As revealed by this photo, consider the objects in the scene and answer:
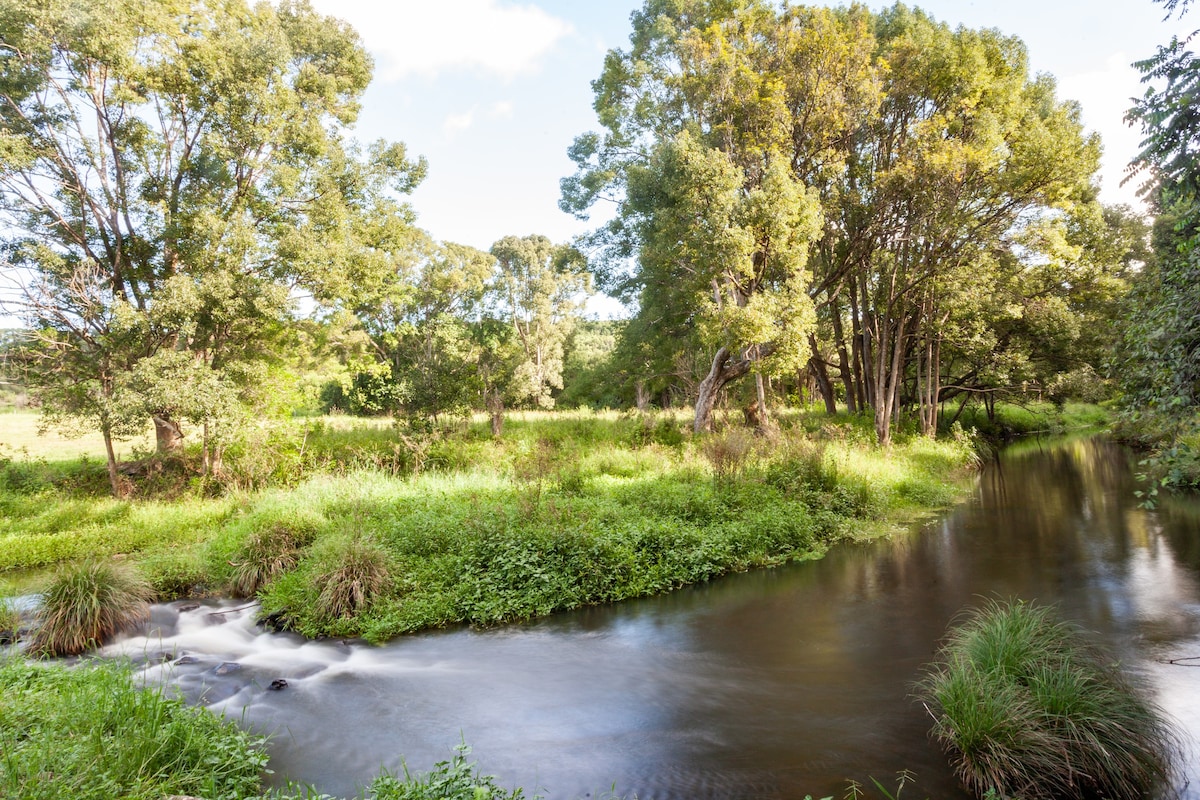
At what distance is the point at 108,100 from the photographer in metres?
16.1

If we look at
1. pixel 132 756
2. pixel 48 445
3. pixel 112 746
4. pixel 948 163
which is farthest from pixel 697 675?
pixel 48 445

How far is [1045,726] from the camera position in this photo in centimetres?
481

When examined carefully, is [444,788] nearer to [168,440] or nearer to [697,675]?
[697,675]

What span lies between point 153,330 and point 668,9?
59.1ft

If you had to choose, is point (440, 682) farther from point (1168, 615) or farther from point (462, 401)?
point (462, 401)

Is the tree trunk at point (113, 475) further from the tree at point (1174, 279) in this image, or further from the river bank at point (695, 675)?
the tree at point (1174, 279)

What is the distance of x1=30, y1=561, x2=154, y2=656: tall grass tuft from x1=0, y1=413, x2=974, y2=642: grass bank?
98 centimetres

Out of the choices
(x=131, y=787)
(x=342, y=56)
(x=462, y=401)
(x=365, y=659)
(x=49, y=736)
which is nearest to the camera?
(x=131, y=787)

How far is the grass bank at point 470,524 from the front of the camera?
938cm

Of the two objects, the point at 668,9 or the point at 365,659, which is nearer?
the point at 365,659

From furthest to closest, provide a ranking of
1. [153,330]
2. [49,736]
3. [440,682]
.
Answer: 1. [153,330]
2. [440,682]
3. [49,736]

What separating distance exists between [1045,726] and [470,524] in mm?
7968

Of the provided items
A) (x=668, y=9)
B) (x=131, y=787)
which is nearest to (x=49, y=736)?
Result: (x=131, y=787)

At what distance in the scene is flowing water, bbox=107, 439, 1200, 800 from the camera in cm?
549
